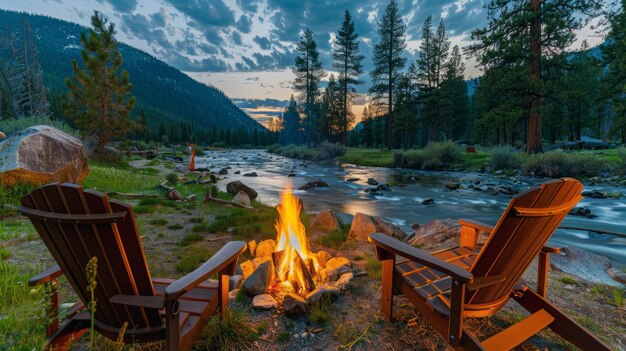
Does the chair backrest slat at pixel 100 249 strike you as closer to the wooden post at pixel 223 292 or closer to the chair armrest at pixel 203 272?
the chair armrest at pixel 203 272

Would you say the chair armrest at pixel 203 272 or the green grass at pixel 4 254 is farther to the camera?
the green grass at pixel 4 254

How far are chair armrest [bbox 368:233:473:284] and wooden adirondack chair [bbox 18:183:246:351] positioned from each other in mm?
1515

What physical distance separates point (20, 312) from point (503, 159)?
2479cm

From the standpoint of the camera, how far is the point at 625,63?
727 inches

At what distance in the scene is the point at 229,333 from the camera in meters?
2.72

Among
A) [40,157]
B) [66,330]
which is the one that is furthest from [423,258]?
[40,157]

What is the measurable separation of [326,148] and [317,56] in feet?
73.0

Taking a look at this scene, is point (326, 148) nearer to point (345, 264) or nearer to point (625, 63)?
point (625, 63)

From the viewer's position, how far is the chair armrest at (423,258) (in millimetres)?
2109

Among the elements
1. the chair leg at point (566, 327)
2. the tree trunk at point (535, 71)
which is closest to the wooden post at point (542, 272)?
the chair leg at point (566, 327)

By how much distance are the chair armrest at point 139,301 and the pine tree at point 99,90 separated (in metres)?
23.0

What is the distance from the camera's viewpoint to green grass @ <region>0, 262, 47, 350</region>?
237cm

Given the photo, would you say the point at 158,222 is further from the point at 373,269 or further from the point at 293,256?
the point at 373,269

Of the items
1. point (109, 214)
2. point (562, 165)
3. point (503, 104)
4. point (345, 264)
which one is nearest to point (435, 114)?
point (503, 104)
